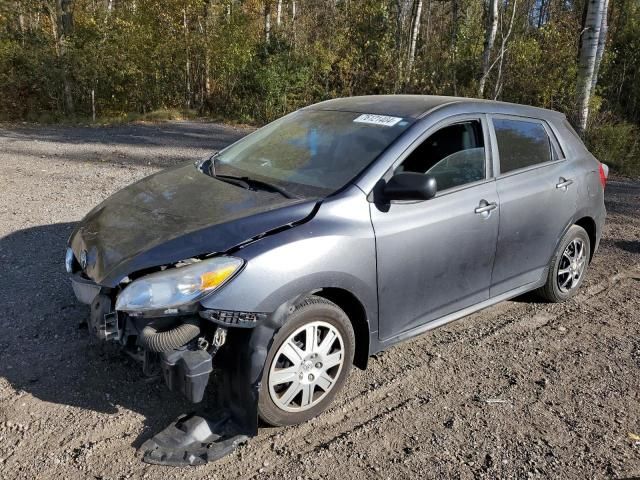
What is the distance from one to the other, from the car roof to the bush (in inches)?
369

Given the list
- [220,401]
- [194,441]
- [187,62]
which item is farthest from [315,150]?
[187,62]

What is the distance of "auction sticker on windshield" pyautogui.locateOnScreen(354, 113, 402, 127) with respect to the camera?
3.77 metres

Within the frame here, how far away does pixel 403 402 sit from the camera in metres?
3.40

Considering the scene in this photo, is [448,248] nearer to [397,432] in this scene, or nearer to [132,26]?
[397,432]

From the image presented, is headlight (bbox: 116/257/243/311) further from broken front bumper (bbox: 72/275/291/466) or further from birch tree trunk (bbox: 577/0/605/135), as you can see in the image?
birch tree trunk (bbox: 577/0/605/135)

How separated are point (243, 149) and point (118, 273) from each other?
1.81 meters

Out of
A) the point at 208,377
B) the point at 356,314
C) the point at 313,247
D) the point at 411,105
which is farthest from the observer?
the point at 411,105

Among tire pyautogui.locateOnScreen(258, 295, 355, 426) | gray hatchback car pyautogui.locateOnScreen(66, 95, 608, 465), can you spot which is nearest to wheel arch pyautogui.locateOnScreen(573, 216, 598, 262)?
gray hatchback car pyautogui.locateOnScreen(66, 95, 608, 465)

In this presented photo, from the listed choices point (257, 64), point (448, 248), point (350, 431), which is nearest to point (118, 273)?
point (350, 431)

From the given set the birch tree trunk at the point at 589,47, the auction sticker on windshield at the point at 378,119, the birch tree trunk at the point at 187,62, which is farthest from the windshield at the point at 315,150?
the birch tree trunk at the point at 187,62

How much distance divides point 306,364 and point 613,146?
41.3ft

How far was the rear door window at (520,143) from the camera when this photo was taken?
4.16m

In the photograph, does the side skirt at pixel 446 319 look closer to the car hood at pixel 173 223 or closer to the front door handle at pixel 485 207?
the front door handle at pixel 485 207

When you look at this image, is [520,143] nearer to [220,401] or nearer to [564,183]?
[564,183]
